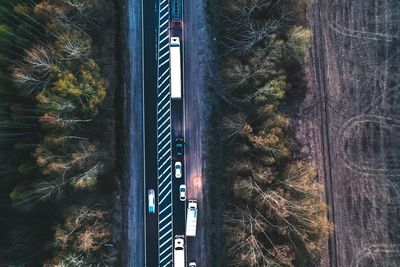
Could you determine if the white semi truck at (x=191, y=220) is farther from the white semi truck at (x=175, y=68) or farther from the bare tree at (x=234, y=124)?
the white semi truck at (x=175, y=68)

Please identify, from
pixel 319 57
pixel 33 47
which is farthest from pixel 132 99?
pixel 319 57

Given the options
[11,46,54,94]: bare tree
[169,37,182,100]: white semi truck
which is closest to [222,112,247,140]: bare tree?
[169,37,182,100]: white semi truck

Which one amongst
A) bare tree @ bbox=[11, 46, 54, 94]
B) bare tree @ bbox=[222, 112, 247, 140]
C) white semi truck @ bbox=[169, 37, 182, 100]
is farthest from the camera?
white semi truck @ bbox=[169, 37, 182, 100]

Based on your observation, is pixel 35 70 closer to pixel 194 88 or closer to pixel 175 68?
pixel 175 68

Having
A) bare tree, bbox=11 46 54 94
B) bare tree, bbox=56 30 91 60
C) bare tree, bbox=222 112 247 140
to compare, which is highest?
bare tree, bbox=56 30 91 60

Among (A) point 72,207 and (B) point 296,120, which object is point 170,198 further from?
(B) point 296,120

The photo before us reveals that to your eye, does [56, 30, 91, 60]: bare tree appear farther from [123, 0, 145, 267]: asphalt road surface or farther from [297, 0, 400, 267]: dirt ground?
[297, 0, 400, 267]: dirt ground

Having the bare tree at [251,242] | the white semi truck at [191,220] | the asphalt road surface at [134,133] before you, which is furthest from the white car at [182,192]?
the bare tree at [251,242]

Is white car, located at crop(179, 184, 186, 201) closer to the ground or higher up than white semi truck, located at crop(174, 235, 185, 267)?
higher up
